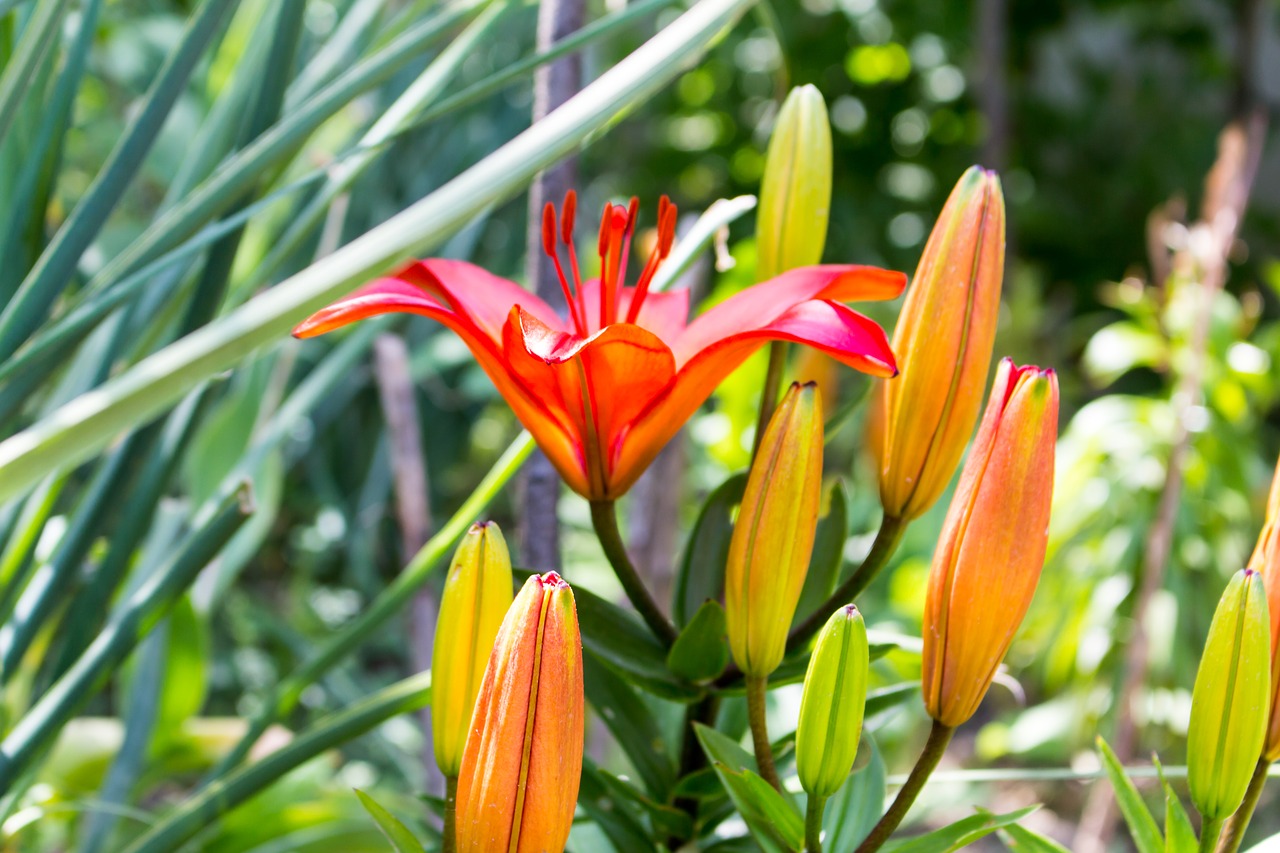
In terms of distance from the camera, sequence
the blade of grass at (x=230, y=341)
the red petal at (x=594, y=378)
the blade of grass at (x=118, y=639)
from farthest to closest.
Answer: the blade of grass at (x=118, y=639) < the red petal at (x=594, y=378) < the blade of grass at (x=230, y=341)

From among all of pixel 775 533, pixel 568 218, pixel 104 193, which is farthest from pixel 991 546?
pixel 104 193

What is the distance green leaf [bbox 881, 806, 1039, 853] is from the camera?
9.7 inches

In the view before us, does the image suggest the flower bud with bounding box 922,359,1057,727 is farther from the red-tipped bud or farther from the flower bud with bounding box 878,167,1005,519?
the red-tipped bud

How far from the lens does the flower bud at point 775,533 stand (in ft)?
0.79

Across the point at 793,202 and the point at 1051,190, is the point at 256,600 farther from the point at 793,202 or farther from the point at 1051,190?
the point at 1051,190

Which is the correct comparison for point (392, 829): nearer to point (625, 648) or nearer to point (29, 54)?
point (625, 648)

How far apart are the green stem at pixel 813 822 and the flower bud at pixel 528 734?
0.18ft

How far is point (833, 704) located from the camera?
23cm

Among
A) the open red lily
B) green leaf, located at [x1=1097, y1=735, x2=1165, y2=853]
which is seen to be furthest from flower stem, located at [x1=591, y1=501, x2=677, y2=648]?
green leaf, located at [x1=1097, y1=735, x2=1165, y2=853]

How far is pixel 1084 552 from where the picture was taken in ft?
4.00

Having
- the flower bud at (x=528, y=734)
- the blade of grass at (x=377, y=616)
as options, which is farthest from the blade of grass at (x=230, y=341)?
the blade of grass at (x=377, y=616)

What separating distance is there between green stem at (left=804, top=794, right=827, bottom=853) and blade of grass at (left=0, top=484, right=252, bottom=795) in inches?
7.7

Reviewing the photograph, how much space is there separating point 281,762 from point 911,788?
0.64 feet

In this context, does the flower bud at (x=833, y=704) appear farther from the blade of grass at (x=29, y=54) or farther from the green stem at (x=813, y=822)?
the blade of grass at (x=29, y=54)
